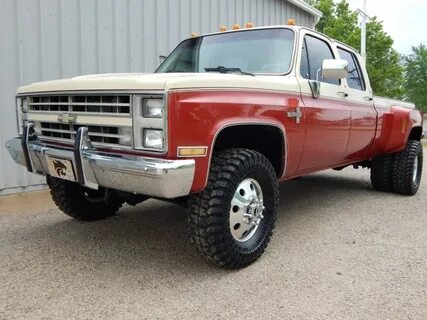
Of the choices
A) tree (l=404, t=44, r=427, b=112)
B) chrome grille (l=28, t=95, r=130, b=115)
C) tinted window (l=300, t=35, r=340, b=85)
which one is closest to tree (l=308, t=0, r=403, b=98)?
tree (l=404, t=44, r=427, b=112)

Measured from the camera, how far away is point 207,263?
3322 mm

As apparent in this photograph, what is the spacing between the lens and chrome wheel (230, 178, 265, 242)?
318 cm

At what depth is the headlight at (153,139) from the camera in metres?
2.64

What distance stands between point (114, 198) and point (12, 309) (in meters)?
1.56

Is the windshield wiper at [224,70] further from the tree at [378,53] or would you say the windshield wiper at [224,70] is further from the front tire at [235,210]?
the tree at [378,53]

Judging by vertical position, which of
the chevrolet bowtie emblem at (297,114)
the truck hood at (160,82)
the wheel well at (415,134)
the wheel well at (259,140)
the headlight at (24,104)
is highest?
the truck hood at (160,82)

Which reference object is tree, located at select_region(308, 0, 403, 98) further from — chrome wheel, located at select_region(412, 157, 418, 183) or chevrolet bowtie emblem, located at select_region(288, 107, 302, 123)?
chevrolet bowtie emblem, located at select_region(288, 107, 302, 123)

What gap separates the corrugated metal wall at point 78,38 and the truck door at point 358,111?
3.04 meters

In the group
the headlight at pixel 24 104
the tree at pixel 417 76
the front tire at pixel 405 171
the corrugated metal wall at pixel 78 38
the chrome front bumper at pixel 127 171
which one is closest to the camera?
the chrome front bumper at pixel 127 171

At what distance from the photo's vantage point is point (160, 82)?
8.49 feet

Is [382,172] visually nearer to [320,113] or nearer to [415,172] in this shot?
[415,172]

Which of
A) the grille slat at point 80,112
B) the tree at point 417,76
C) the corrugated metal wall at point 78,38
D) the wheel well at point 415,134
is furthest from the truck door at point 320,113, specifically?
the tree at point 417,76

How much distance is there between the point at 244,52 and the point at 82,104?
1.65 meters

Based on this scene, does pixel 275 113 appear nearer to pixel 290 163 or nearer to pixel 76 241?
pixel 290 163
